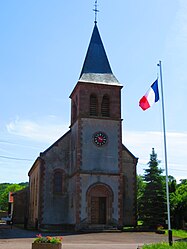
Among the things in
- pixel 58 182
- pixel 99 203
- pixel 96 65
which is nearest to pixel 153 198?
pixel 99 203

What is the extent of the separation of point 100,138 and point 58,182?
6.08 meters

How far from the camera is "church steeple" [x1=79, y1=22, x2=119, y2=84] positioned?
120 ft

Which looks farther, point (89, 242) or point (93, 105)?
point (93, 105)

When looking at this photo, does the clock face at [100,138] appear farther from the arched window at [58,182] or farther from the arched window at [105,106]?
the arched window at [58,182]

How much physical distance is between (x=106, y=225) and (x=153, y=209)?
5456 mm

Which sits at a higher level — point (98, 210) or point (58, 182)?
point (58, 182)

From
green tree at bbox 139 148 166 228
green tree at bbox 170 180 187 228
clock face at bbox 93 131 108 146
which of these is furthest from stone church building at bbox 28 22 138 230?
green tree at bbox 170 180 187 228

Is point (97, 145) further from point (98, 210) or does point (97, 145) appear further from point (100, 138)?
point (98, 210)

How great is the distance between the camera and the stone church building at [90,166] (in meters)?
32.8

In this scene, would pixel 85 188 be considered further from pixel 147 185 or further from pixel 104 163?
pixel 147 185

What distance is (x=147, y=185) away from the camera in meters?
36.8

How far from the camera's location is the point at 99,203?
3316 centimetres

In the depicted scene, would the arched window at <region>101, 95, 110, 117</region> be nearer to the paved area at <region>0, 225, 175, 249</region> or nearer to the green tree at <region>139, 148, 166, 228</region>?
the green tree at <region>139, 148, 166, 228</region>

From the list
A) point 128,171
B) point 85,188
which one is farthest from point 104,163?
point 128,171
